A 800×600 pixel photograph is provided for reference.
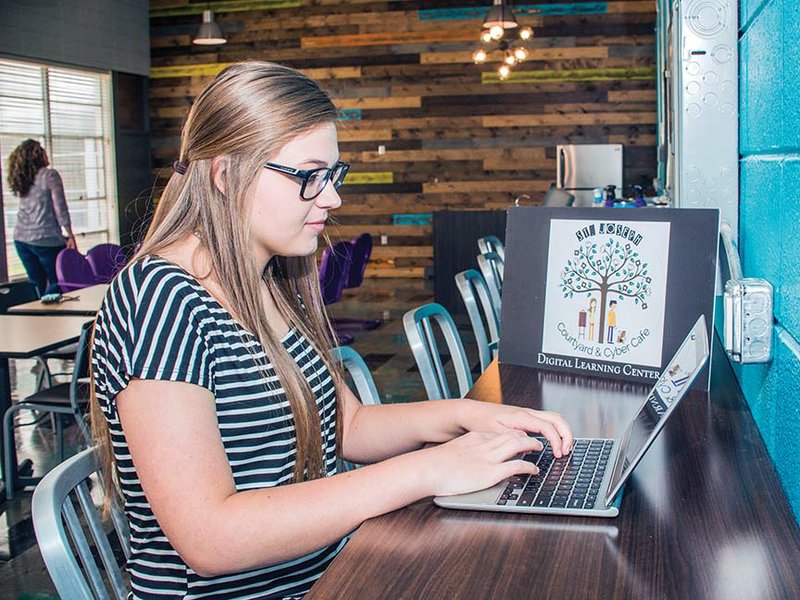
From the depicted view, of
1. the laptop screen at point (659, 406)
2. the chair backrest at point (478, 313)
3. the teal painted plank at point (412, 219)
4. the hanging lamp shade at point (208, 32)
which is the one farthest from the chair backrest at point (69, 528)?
the teal painted plank at point (412, 219)

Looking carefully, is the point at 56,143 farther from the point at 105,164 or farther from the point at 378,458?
the point at 378,458

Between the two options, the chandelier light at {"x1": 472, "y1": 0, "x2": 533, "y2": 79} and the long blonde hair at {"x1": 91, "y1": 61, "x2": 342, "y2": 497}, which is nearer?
the long blonde hair at {"x1": 91, "y1": 61, "x2": 342, "y2": 497}

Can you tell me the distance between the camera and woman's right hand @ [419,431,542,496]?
1274 mm

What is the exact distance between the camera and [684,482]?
1.38m

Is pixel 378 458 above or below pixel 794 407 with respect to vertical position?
below

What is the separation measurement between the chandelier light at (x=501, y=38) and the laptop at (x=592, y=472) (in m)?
6.45

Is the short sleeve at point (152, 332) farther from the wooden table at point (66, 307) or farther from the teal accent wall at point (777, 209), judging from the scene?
the wooden table at point (66, 307)

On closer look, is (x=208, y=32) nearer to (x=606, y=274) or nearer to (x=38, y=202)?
(x=38, y=202)

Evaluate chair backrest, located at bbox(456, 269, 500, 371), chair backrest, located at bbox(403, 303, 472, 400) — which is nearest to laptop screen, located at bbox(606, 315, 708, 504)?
chair backrest, located at bbox(403, 303, 472, 400)

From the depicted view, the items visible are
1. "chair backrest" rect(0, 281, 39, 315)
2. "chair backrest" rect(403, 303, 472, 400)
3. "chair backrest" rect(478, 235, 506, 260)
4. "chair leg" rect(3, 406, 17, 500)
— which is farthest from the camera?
"chair backrest" rect(478, 235, 506, 260)

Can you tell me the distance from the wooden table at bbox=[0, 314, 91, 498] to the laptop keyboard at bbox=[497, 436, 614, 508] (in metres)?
2.58

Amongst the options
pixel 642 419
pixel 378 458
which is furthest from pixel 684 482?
pixel 378 458

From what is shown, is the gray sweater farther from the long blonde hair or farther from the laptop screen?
the laptop screen

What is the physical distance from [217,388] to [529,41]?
945 cm
